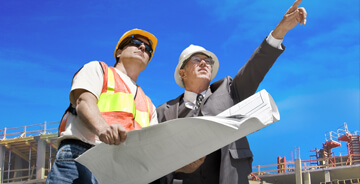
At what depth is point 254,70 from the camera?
3049 millimetres

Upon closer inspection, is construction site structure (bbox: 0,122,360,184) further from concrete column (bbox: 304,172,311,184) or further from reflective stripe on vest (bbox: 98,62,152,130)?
reflective stripe on vest (bbox: 98,62,152,130)

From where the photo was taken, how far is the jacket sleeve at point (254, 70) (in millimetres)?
2994

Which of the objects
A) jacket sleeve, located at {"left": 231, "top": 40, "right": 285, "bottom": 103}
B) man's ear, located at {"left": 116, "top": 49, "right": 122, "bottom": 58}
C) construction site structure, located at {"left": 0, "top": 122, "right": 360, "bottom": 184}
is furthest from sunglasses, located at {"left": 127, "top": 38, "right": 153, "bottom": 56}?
construction site structure, located at {"left": 0, "top": 122, "right": 360, "bottom": 184}

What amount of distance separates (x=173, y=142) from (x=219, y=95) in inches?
36.2

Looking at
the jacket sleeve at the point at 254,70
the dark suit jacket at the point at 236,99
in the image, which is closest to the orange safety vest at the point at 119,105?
the dark suit jacket at the point at 236,99

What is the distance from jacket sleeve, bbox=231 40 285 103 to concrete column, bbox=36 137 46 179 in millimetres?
31693

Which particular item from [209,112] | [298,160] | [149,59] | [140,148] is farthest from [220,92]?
[298,160]

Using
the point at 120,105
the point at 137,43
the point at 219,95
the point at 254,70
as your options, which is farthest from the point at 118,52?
the point at 254,70

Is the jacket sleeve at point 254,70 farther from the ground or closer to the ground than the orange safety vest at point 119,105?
farther from the ground

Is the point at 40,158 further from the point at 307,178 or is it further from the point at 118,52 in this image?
the point at 118,52

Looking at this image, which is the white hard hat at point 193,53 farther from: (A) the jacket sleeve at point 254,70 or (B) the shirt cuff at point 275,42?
(B) the shirt cuff at point 275,42

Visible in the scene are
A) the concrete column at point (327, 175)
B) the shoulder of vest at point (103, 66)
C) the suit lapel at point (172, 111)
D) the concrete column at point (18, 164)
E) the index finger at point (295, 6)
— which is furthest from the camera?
the concrete column at point (18, 164)

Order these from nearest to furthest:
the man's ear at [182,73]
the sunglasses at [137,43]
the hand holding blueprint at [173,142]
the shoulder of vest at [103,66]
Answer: the hand holding blueprint at [173,142]
the shoulder of vest at [103,66]
the sunglasses at [137,43]
the man's ear at [182,73]

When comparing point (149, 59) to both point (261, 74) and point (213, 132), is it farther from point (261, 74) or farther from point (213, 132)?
point (213, 132)
